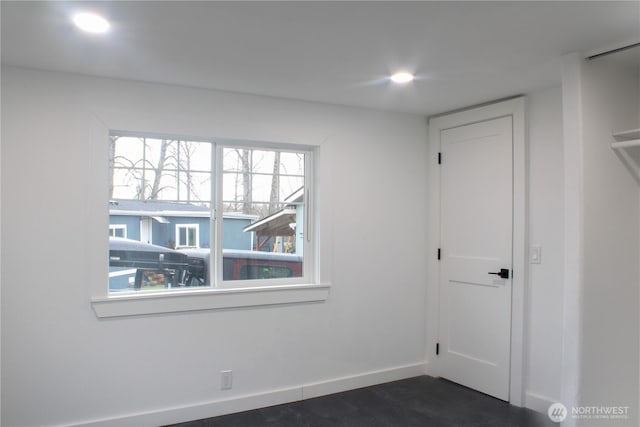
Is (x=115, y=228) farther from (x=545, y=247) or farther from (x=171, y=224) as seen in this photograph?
(x=545, y=247)

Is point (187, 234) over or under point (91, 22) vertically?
under

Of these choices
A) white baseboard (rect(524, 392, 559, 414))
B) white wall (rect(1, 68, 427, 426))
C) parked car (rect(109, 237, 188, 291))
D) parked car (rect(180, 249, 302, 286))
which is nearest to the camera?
white wall (rect(1, 68, 427, 426))

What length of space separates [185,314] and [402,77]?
2133mm

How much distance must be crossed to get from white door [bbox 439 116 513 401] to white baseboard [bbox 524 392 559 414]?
6.1 inches

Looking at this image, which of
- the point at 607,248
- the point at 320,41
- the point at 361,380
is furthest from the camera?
the point at 361,380

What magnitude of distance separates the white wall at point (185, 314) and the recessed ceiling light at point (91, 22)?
757mm

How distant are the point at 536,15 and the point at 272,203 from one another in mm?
2136

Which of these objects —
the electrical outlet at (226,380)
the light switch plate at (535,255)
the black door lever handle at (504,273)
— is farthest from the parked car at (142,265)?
the light switch plate at (535,255)

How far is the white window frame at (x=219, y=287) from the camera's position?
276 cm

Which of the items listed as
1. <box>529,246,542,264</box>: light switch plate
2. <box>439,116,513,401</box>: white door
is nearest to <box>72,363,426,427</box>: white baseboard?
<box>439,116,513,401</box>: white door

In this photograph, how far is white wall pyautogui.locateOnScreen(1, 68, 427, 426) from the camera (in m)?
2.59

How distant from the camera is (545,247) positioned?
3.08m

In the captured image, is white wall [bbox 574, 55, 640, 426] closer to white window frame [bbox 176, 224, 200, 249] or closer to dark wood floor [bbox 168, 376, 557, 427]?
dark wood floor [bbox 168, 376, 557, 427]

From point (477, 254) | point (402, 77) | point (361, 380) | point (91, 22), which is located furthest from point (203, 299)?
point (477, 254)
